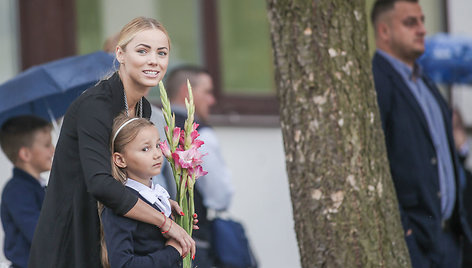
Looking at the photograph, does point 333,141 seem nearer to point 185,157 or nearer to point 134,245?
point 185,157

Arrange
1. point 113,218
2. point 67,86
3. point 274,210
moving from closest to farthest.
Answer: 1. point 113,218
2. point 67,86
3. point 274,210

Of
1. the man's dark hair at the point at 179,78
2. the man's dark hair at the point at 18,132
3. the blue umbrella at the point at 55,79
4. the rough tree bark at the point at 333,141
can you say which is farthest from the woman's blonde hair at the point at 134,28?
the man's dark hair at the point at 179,78

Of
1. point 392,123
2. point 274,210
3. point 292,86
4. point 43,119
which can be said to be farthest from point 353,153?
point 274,210

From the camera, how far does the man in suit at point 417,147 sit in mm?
5238

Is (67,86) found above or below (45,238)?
above

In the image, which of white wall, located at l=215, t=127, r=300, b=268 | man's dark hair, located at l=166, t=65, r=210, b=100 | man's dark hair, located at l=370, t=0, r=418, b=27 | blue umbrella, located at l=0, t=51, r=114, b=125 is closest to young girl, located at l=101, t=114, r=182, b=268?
blue umbrella, located at l=0, t=51, r=114, b=125

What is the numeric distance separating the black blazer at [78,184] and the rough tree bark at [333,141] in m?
1.35

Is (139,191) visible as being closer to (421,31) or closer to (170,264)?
(170,264)

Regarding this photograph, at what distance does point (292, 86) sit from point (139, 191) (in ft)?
4.71

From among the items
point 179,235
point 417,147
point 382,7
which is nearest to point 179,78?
point 382,7

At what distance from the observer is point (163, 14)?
27.8ft

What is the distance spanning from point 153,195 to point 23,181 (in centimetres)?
179

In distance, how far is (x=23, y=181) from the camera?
500 centimetres

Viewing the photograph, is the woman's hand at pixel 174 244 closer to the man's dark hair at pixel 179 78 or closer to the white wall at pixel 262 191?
the man's dark hair at pixel 179 78
